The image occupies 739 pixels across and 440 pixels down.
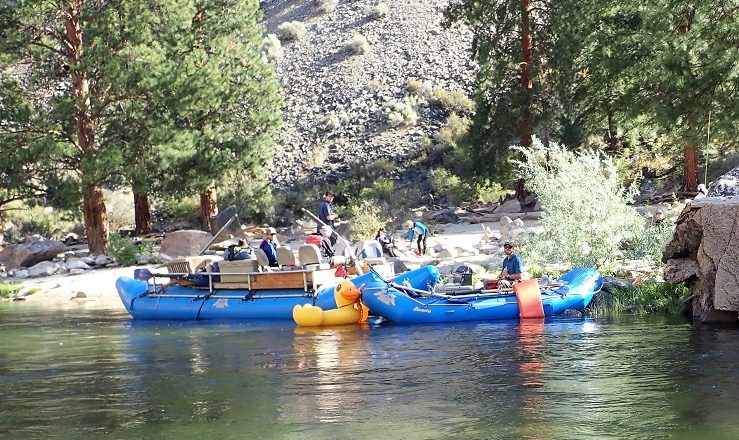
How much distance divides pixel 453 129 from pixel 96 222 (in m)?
21.3

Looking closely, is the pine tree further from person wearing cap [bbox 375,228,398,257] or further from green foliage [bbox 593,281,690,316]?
green foliage [bbox 593,281,690,316]

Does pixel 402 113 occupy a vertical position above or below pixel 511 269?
above

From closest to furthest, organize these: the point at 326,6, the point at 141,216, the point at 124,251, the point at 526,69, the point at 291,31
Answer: the point at 124,251 < the point at 526,69 < the point at 141,216 < the point at 291,31 < the point at 326,6

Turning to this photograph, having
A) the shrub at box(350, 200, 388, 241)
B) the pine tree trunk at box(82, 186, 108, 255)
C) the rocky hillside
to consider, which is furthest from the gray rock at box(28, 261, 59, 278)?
the rocky hillside

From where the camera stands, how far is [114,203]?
4188 centimetres

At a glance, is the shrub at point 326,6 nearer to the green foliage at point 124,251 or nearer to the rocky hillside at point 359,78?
the rocky hillside at point 359,78

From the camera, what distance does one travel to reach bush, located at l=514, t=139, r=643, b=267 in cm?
2092

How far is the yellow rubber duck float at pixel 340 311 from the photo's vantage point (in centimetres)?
1873

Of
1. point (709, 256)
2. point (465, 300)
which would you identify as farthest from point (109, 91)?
point (709, 256)

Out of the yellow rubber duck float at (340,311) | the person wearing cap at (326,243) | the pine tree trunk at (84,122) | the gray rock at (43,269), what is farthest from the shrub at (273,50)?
the yellow rubber duck float at (340,311)

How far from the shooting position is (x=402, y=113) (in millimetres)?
50750

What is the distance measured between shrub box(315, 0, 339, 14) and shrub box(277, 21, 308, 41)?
9.50ft

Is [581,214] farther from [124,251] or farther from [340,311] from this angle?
[124,251]

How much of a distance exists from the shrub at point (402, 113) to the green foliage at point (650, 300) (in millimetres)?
31819
